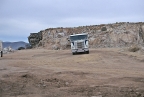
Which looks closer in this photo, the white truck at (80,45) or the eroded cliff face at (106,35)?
the white truck at (80,45)

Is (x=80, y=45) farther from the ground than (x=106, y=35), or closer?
closer

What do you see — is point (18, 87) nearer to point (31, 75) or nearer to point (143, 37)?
point (31, 75)

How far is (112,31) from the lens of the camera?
54.6 meters

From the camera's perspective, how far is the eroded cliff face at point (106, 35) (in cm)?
5291

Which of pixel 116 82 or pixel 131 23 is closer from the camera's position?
pixel 116 82

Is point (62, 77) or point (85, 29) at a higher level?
point (85, 29)

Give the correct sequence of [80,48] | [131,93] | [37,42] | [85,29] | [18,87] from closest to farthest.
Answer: [131,93], [18,87], [80,48], [85,29], [37,42]

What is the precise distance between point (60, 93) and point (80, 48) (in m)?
21.3

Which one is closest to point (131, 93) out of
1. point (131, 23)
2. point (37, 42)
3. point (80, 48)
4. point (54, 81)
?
point (54, 81)

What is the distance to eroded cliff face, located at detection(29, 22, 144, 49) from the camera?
52906 millimetres

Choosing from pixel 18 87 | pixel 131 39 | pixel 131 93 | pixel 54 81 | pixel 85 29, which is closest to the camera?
pixel 131 93

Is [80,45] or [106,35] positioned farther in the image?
[106,35]

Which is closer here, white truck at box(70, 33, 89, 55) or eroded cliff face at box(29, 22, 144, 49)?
white truck at box(70, 33, 89, 55)

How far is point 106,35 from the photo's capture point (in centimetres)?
5422
